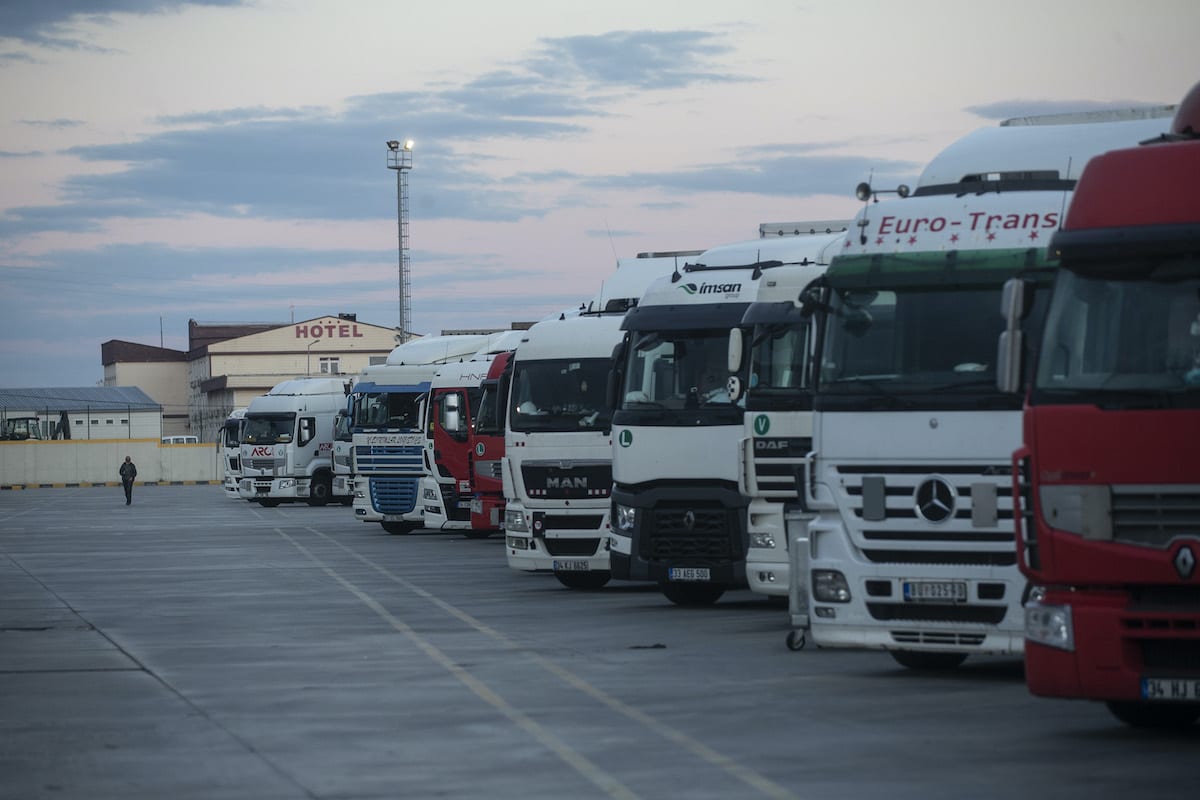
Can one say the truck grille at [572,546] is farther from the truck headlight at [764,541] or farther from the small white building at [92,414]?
the small white building at [92,414]

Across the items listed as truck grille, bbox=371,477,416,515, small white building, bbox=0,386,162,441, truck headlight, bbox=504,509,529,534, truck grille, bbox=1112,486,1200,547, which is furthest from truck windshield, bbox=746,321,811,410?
small white building, bbox=0,386,162,441

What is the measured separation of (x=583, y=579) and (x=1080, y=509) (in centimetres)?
1445

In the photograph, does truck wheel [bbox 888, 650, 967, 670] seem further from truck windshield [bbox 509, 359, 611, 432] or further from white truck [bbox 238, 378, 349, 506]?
white truck [bbox 238, 378, 349, 506]

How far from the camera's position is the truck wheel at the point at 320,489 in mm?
59269

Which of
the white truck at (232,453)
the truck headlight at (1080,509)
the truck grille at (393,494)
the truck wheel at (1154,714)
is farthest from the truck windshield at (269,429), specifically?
the truck headlight at (1080,509)

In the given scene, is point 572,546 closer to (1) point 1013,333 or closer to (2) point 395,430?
(1) point 1013,333

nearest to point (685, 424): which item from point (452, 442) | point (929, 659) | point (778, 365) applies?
point (778, 365)

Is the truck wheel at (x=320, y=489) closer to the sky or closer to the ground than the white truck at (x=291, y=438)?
closer to the ground

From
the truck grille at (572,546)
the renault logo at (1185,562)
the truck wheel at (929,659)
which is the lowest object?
the truck wheel at (929,659)

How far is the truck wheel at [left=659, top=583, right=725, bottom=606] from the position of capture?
21.0m

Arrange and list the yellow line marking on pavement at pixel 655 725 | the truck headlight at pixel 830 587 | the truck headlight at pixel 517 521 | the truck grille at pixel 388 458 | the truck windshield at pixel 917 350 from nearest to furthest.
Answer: the yellow line marking on pavement at pixel 655 725, the truck windshield at pixel 917 350, the truck headlight at pixel 830 587, the truck headlight at pixel 517 521, the truck grille at pixel 388 458

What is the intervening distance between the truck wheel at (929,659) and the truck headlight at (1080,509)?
4.32m

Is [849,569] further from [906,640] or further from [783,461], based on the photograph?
[783,461]

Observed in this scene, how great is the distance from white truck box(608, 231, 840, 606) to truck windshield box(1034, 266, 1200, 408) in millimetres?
8825
